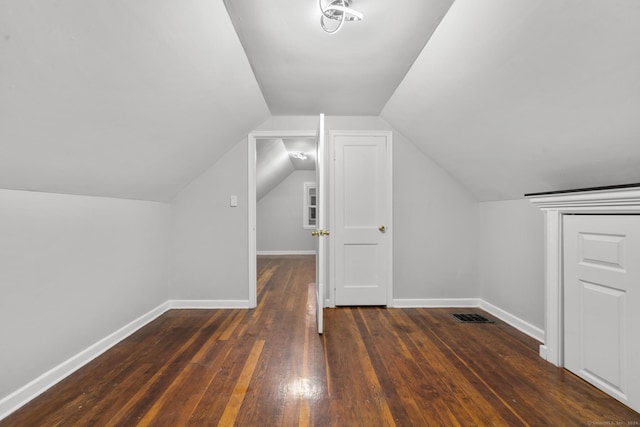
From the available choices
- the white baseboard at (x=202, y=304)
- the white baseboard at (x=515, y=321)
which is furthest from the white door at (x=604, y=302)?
the white baseboard at (x=202, y=304)

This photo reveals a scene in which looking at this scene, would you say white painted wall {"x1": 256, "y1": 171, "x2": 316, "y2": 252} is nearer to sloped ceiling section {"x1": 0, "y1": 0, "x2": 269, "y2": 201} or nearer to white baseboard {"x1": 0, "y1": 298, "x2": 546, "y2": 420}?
white baseboard {"x1": 0, "y1": 298, "x2": 546, "y2": 420}

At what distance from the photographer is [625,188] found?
1.63 metres

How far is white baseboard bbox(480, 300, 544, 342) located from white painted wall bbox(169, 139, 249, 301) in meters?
2.59

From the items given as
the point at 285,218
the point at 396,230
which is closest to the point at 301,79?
the point at 396,230

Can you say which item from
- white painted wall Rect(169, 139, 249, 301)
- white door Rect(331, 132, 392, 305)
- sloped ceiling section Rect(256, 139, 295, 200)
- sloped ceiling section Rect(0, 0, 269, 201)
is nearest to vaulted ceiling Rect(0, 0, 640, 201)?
sloped ceiling section Rect(0, 0, 269, 201)

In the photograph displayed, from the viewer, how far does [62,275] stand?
79.3 inches

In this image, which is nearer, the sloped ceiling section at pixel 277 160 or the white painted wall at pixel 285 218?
the sloped ceiling section at pixel 277 160

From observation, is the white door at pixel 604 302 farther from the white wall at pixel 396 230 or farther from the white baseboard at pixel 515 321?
the white wall at pixel 396 230

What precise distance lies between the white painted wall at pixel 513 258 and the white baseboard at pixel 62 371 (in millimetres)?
3445

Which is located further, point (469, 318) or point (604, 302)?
point (469, 318)

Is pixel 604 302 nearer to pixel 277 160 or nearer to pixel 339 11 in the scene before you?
pixel 339 11

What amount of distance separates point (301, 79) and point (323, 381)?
228 centimetres

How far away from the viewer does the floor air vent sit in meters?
3.02

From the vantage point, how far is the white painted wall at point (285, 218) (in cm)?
805
